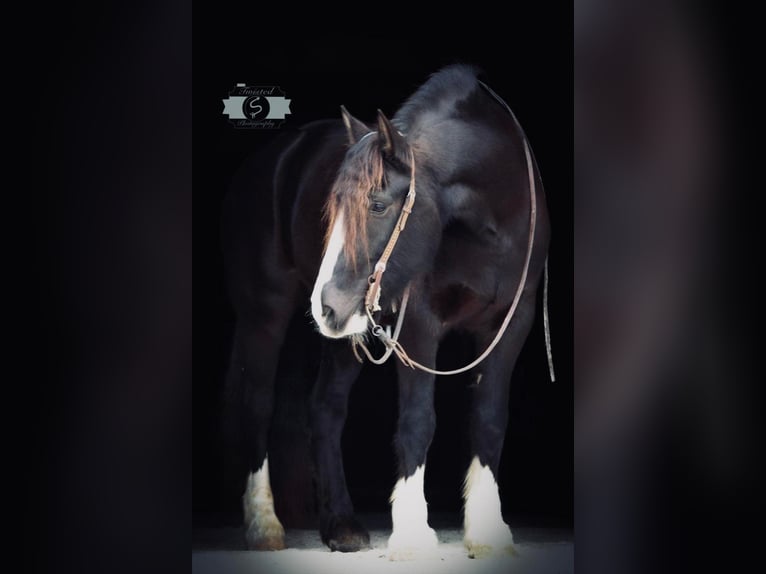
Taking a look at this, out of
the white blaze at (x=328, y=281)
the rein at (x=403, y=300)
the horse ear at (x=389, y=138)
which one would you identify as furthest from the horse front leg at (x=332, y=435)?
the horse ear at (x=389, y=138)

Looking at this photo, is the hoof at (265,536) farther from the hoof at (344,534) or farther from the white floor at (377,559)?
the hoof at (344,534)

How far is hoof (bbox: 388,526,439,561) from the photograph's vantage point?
5613 millimetres

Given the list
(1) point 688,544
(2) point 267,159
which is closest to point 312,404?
(2) point 267,159

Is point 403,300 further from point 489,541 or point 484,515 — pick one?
point 489,541

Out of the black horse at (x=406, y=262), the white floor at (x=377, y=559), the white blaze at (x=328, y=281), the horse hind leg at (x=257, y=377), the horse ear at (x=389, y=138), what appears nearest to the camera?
the white blaze at (x=328, y=281)

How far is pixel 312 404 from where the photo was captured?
584 cm

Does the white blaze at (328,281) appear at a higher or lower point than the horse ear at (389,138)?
lower

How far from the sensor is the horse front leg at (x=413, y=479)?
18.4 ft

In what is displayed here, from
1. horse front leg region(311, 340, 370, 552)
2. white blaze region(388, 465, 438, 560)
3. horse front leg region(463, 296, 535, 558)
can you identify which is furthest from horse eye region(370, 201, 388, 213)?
white blaze region(388, 465, 438, 560)

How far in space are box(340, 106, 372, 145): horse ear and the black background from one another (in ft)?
0.42

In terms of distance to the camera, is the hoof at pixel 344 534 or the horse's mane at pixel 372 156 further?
the hoof at pixel 344 534

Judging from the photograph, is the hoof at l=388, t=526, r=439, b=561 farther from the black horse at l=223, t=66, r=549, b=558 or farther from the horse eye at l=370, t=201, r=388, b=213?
the horse eye at l=370, t=201, r=388, b=213

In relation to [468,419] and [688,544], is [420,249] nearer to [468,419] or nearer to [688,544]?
[468,419]

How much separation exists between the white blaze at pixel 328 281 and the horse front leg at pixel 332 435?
0.44 meters
